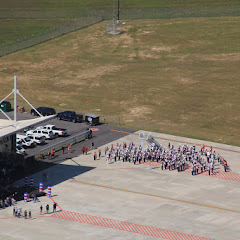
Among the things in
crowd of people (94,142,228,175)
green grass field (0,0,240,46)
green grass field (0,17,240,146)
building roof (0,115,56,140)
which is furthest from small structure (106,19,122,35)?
building roof (0,115,56,140)

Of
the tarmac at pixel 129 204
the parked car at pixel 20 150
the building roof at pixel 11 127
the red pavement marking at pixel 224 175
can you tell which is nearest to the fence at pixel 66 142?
the tarmac at pixel 129 204

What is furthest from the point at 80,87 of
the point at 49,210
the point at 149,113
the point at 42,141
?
the point at 49,210

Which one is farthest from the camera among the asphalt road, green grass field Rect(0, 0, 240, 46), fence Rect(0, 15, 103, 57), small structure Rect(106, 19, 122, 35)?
green grass field Rect(0, 0, 240, 46)

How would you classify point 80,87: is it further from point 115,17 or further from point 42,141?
point 115,17

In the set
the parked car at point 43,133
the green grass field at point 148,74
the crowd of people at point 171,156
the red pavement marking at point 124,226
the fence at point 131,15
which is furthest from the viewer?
the fence at point 131,15

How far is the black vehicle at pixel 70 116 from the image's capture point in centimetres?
11725

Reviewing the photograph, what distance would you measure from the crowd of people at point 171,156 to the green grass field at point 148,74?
11556mm

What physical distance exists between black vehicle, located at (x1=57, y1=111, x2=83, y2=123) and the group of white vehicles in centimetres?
804

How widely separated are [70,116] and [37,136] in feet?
46.2

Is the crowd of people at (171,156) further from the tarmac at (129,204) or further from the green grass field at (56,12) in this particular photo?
the green grass field at (56,12)

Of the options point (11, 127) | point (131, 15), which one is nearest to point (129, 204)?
point (11, 127)

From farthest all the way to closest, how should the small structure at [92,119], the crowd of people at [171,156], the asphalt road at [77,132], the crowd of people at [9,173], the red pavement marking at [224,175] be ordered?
1. the small structure at [92,119]
2. the asphalt road at [77,132]
3. the crowd of people at [171,156]
4. the red pavement marking at [224,175]
5. the crowd of people at [9,173]

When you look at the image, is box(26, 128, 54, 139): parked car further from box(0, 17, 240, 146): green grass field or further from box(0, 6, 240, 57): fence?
box(0, 6, 240, 57): fence

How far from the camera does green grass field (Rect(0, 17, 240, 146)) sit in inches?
4811
